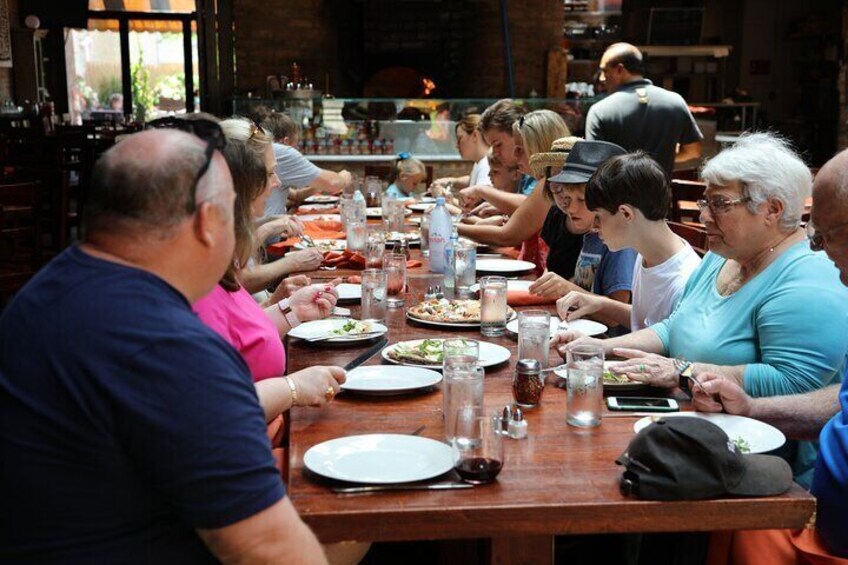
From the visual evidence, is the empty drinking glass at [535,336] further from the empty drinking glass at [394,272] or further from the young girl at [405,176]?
the young girl at [405,176]

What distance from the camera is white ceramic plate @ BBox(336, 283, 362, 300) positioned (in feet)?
10.7

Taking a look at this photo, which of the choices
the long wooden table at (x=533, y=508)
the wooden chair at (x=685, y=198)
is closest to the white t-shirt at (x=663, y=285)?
the long wooden table at (x=533, y=508)

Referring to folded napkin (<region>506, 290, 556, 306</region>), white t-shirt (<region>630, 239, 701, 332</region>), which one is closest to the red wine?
white t-shirt (<region>630, 239, 701, 332</region>)

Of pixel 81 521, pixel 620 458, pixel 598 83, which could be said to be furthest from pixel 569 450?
pixel 598 83

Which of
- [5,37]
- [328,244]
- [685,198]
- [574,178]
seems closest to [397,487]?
[574,178]

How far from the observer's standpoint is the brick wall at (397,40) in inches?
485

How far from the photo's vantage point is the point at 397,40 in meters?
13.8

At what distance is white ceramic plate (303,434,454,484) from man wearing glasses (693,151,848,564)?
2.03ft

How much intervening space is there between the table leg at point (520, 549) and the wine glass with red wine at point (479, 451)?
0.39ft

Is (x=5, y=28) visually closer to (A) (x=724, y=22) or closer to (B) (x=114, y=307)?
(A) (x=724, y=22)

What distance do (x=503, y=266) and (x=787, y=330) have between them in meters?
1.70

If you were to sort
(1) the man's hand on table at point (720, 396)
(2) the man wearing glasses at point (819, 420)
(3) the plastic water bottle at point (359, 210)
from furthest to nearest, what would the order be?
1. (3) the plastic water bottle at point (359, 210)
2. (1) the man's hand on table at point (720, 396)
3. (2) the man wearing glasses at point (819, 420)

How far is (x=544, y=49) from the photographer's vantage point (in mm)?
12867

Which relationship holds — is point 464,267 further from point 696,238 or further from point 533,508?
point 533,508
